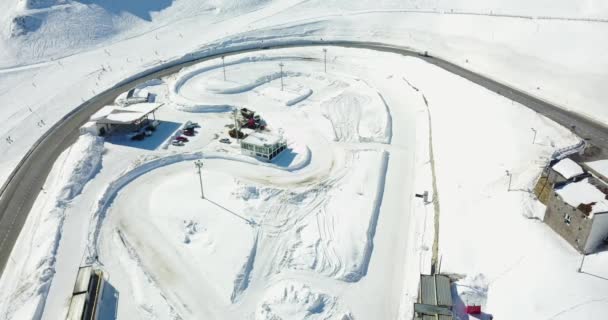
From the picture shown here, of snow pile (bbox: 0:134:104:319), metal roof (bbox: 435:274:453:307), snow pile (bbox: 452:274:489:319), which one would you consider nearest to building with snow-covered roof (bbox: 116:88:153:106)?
snow pile (bbox: 0:134:104:319)

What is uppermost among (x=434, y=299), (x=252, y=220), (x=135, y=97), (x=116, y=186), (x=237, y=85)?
(x=237, y=85)

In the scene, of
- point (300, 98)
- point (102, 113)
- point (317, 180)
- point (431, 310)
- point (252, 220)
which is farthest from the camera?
point (300, 98)

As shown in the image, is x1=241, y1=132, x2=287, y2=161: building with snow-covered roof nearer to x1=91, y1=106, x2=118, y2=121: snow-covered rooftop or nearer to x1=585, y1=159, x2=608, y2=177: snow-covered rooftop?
x1=91, y1=106, x2=118, y2=121: snow-covered rooftop

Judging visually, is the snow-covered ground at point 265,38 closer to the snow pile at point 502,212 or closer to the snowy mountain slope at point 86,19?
the snowy mountain slope at point 86,19

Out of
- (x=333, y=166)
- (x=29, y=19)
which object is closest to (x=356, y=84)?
(x=333, y=166)

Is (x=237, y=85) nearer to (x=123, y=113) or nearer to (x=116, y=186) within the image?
Answer: (x=123, y=113)

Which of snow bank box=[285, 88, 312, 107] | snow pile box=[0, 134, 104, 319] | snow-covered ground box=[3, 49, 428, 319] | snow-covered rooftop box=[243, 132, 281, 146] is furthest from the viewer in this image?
snow bank box=[285, 88, 312, 107]

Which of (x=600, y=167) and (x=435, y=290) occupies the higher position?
(x=600, y=167)

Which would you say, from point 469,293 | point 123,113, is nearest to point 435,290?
point 469,293
